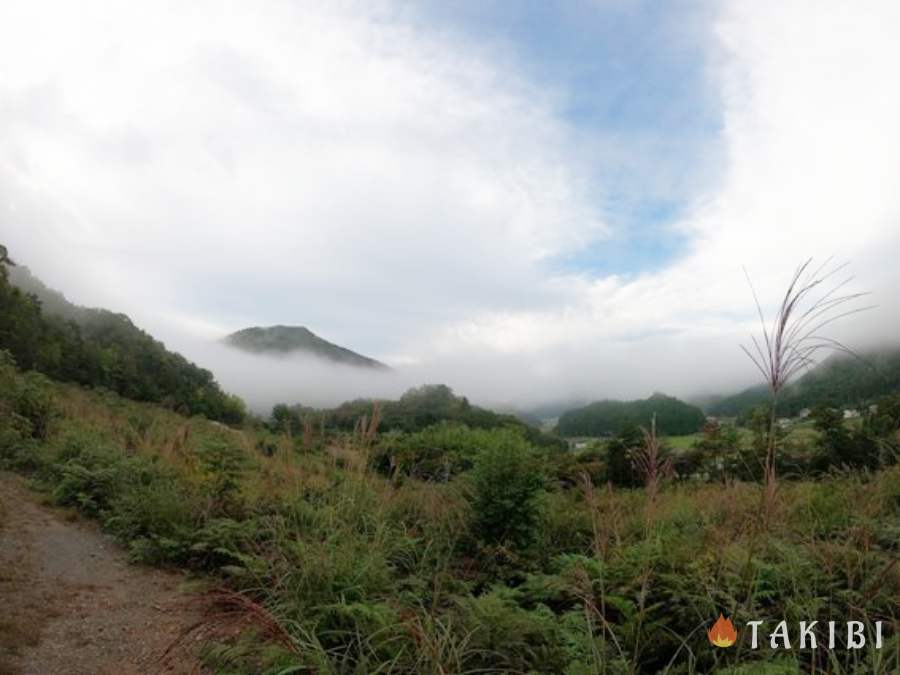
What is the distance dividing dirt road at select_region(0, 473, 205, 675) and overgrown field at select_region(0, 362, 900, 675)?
348mm

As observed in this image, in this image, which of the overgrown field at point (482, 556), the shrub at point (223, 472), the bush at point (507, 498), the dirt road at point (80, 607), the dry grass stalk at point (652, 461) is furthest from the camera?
the shrub at point (223, 472)

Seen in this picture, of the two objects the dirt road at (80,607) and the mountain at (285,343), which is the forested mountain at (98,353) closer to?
the dirt road at (80,607)

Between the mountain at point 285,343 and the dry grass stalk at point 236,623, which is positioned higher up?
the mountain at point 285,343

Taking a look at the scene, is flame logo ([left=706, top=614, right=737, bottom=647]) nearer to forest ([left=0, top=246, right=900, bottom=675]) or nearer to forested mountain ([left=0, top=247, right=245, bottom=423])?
forest ([left=0, top=246, right=900, bottom=675])

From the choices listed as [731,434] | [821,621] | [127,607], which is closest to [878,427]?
[731,434]

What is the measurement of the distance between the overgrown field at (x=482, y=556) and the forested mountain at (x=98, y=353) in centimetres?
2350

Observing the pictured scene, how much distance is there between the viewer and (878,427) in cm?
755

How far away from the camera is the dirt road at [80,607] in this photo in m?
3.41

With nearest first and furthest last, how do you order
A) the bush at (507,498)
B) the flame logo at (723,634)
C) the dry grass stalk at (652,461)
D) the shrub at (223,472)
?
the flame logo at (723,634), the dry grass stalk at (652,461), the bush at (507,498), the shrub at (223,472)

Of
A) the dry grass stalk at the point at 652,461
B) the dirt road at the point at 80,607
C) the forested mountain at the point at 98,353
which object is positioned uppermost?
the forested mountain at the point at 98,353

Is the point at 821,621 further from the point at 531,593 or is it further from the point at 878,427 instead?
the point at 878,427

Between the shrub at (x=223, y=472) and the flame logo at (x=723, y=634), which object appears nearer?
the flame logo at (x=723, y=634)

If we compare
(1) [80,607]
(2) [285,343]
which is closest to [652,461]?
(1) [80,607]

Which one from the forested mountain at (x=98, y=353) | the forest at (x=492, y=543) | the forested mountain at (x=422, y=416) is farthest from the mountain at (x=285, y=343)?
the forest at (x=492, y=543)
